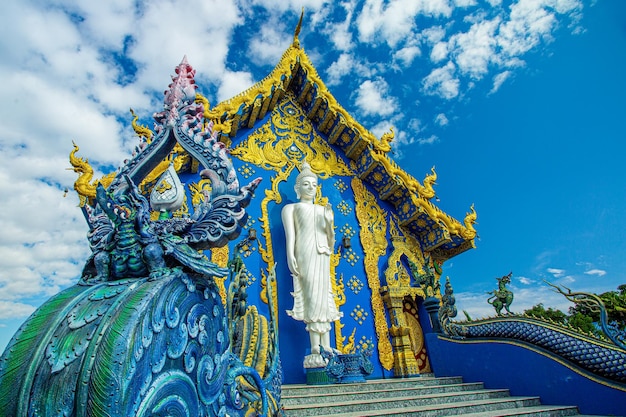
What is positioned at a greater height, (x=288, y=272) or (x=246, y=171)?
→ (x=246, y=171)

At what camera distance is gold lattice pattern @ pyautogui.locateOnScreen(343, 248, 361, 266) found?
270 inches

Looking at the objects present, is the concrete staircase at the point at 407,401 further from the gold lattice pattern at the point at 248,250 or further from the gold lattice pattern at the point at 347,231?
the gold lattice pattern at the point at 347,231

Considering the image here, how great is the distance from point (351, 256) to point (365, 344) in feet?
4.94

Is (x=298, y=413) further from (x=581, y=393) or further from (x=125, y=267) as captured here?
(x=581, y=393)

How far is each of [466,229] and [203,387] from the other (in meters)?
6.32

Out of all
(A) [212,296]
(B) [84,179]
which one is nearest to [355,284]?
(B) [84,179]

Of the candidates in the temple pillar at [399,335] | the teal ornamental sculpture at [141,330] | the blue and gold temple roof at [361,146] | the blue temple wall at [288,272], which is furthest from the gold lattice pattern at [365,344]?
the teal ornamental sculpture at [141,330]

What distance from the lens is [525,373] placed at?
4.43m

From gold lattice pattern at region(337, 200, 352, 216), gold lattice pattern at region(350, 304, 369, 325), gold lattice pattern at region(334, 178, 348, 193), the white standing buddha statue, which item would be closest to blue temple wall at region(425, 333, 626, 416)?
gold lattice pattern at region(350, 304, 369, 325)

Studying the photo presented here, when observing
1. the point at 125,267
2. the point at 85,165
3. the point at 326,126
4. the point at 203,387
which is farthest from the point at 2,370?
the point at 326,126

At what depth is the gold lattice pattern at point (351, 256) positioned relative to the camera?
686 cm

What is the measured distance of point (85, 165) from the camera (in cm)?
508

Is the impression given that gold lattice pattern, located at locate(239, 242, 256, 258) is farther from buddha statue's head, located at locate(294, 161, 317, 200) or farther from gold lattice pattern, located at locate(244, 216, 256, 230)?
buddha statue's head, located at locate(294, 161, 317, 200)

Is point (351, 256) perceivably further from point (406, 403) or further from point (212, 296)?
point (212, 296)
